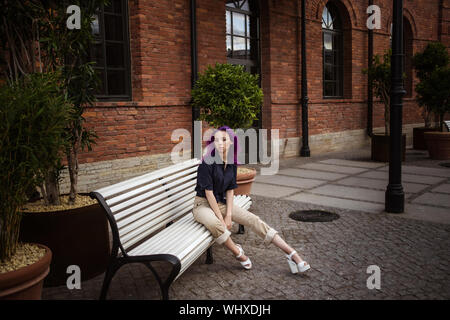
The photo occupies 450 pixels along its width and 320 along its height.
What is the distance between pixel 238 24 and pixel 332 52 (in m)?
4.20

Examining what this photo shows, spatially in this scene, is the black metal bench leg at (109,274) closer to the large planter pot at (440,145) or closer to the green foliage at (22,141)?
the green foliage at (22,141)

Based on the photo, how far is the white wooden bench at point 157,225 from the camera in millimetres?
3086

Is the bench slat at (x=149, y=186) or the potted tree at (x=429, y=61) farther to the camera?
the potted tree at (x=429, y=61)

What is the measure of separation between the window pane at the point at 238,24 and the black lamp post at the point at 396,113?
16.7 ft

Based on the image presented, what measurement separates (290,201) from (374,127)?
8842 mm

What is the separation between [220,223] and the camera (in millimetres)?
3775

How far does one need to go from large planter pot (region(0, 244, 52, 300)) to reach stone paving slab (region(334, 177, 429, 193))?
6.06m

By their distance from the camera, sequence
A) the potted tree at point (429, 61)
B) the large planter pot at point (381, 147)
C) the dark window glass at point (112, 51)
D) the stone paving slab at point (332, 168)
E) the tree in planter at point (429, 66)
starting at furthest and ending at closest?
the potted tree at point (429, 61)
the tree in planter at point (429, 66)
the large planter pot at point (381, 147)
the stone paving slab at point (332, 168)
the dark window glass at point (112, 51)

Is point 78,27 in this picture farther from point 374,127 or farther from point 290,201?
point 374,127

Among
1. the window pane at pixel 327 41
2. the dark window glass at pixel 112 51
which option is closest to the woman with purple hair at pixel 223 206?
the dark window glass at pixel 112 51

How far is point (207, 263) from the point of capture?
163 inches

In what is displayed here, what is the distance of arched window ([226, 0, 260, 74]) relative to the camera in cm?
996

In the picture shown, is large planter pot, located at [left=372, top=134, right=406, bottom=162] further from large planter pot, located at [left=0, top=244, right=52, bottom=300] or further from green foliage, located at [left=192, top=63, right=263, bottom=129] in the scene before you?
large planter pot, located at [left=0, top=244, right=52, bottom=300]

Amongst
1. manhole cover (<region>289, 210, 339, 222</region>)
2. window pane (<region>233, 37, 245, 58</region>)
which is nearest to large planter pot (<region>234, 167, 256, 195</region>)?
manhole cover (<region>289, 210, 339, 222</region>)
